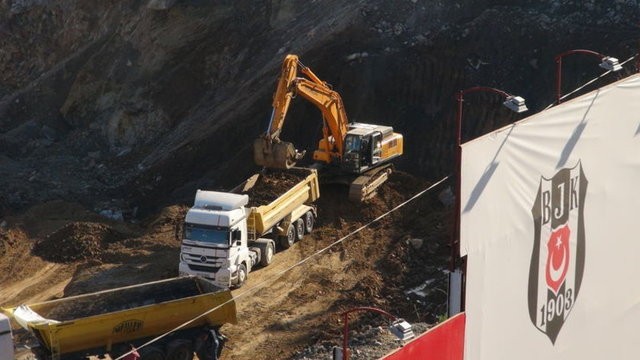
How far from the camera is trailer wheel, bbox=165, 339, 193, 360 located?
65.6ft

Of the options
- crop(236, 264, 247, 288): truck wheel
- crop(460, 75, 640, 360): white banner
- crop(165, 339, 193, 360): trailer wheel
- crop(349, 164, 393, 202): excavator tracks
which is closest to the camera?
crop(460, 75, 640, 360): white banner

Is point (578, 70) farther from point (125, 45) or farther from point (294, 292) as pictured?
point (125, 45)

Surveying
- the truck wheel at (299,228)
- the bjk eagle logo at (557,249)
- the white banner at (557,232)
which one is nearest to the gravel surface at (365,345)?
the truck wheel at (299,228)

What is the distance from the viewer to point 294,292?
2455 cm

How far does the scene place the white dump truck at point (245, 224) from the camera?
23.7 metres

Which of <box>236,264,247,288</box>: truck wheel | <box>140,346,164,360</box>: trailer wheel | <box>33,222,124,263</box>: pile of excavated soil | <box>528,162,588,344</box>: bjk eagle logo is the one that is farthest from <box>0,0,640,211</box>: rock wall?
<box>528,162,588,344</box>: bjk eagle logo

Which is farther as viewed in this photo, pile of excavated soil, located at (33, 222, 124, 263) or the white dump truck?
pile of excavated soil, located at (33, 222, 124, 263)

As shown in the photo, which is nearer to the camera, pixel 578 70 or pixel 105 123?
pixel 578 70

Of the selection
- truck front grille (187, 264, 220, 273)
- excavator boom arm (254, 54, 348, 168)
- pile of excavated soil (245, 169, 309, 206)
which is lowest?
truck front grille (187, 264, 220, 273)

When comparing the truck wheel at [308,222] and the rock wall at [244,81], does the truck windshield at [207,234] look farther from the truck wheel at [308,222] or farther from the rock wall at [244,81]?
the rock wall at [244,81]

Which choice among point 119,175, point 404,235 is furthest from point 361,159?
point 119,175

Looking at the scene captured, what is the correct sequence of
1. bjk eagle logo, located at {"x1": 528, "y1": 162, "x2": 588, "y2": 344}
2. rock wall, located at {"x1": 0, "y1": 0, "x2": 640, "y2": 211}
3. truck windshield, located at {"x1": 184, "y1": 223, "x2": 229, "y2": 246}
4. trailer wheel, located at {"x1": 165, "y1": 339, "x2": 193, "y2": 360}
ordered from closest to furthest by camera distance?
bjk eagle logo, located at {"x1": 528, "y1": 162, "x2": 588, "y2": 344} < trailer wheel, located at {"x1": 165, "y1": 339, "x2": 193, "y2": 360} < truck windshield, located at {"x1": 184, "y1": 223, "x2": 229, "y2": 246} < rock wall, located at {"x1": 0, "y1": 0, "x2": 640, "y2": 211}

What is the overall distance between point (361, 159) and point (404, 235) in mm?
3080

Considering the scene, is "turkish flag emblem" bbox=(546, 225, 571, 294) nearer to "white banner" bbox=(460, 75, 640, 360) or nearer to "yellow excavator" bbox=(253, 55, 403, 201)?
Answer: "white banner" bbox=(460, 75, 640, 360)
